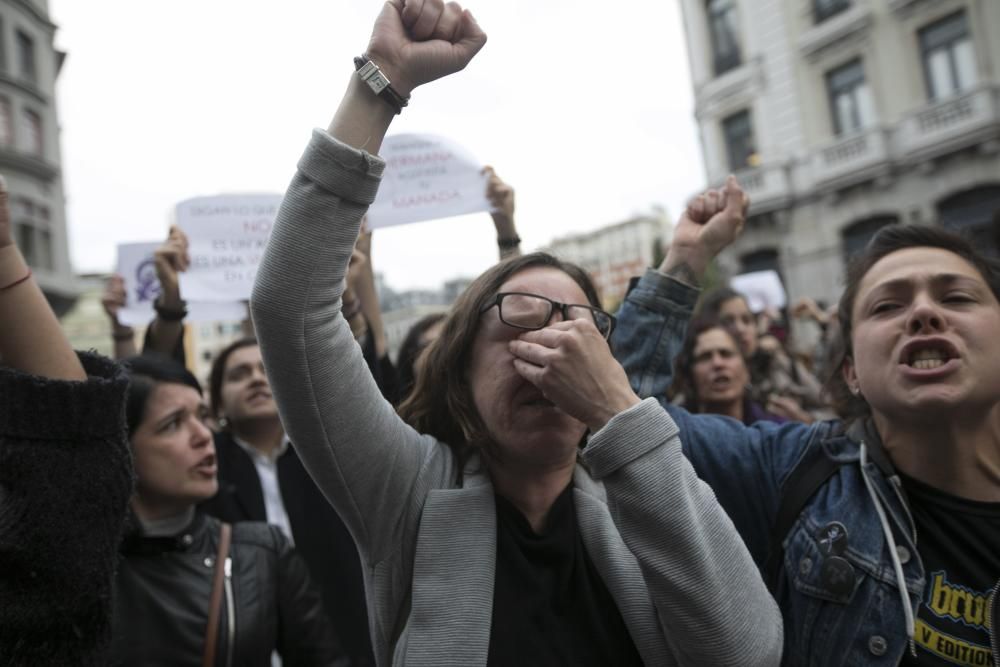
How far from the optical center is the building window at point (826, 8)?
1588 cm

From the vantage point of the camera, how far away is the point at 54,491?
1200 millimetres

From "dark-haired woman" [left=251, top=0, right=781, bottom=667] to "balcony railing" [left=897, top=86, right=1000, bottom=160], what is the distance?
15329 millimetres

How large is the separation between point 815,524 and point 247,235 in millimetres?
2754

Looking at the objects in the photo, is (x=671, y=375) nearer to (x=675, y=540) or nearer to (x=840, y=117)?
(x=675, y=540)

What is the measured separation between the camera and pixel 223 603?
199 cm

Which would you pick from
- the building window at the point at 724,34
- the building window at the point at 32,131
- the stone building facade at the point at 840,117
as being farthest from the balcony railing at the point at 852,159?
the building window at the point at 32,131

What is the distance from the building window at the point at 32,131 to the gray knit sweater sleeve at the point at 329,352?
22.8 m

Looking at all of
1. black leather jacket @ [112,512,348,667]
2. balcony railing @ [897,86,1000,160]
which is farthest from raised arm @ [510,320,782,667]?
balcony railing @ [897,86,1000,160]

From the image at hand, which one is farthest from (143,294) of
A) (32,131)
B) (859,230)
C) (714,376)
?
(32,131)

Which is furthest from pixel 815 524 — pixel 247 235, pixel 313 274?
pixel 247 235

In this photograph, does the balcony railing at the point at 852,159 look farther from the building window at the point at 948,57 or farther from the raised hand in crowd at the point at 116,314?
the raised hand in crowd at the point at 116,314

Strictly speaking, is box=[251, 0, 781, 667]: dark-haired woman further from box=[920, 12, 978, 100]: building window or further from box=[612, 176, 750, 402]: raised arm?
box=[920, 12, 978, 100]: building window

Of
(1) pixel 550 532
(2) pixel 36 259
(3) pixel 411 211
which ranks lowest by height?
(1) pixel 550 532

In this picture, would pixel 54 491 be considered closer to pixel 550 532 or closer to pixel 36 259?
pixel 550 532
